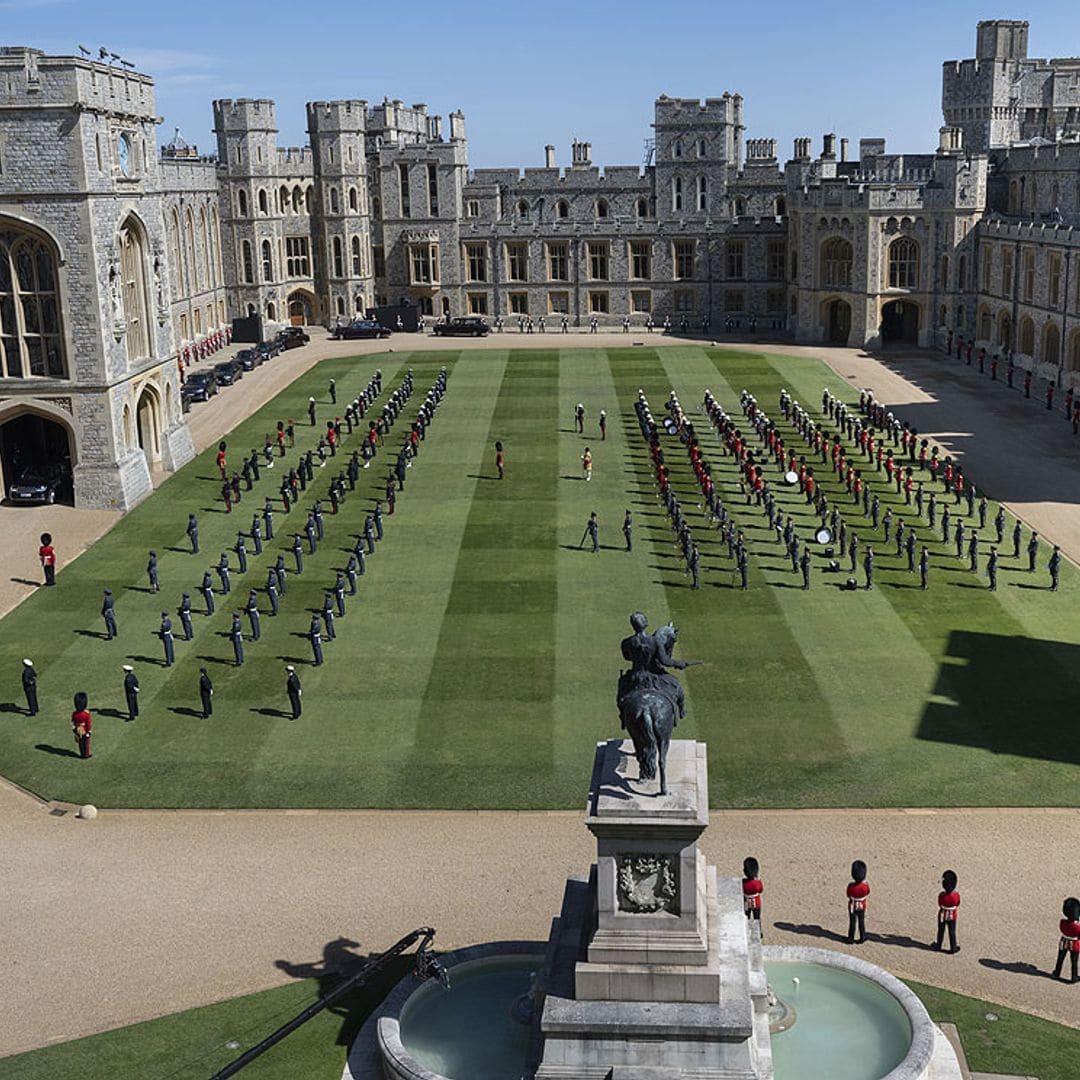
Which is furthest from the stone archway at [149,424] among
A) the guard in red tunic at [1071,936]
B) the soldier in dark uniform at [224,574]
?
the guard in red tunic at [1071,936]

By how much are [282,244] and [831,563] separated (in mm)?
56822

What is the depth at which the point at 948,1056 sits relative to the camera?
56.3 ft

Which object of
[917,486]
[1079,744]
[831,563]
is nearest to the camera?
[1079,744]

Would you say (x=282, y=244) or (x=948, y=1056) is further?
(x=282, y=244)

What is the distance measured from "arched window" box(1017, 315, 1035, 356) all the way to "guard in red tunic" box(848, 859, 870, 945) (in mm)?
52303

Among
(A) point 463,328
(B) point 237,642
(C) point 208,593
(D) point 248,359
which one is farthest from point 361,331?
(B) point 237,642

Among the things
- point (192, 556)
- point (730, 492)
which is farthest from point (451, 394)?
point (192, 556)

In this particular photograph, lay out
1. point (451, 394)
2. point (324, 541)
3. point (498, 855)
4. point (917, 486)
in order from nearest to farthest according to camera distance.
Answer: point (498, 855), point (324, 541), point (917, 486), point (451, 394)

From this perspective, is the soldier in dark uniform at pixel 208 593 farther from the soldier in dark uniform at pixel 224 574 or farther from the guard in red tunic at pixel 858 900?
the guard in red tunic at pixel 858 900

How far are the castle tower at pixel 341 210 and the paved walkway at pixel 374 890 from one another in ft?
216

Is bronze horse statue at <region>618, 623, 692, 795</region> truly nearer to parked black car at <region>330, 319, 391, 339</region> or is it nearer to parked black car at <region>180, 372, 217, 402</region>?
parked black car at <region>180, 372, 217, 402</region>

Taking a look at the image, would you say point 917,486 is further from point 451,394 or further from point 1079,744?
point 451,394

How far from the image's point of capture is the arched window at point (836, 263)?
78375 millimetres

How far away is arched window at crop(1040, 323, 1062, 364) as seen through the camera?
64688 mm
